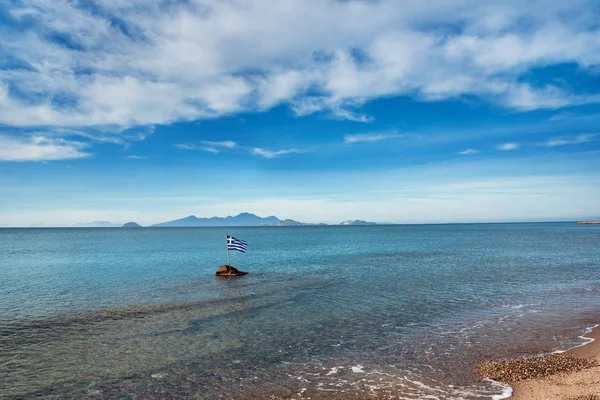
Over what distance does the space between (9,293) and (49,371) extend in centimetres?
2405

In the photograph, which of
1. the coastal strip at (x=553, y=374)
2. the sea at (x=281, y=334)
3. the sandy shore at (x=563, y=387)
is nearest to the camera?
the sandy shore at (x=563, y=387)

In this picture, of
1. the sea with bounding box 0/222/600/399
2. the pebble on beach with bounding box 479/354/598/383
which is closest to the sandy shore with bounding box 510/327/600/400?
the pebble on beach with bounding box 479/354/598/383

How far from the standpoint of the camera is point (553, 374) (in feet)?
45.8

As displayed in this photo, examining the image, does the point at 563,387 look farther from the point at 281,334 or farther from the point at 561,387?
the point at 281,334

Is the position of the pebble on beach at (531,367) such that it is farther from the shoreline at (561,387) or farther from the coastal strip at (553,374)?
the shoreline at (561,387)

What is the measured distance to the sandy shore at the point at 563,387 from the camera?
12008 millimetres

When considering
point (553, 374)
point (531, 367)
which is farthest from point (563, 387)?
point (531, 367)

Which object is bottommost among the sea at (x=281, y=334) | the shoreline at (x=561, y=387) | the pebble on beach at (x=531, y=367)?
the sea at (x=281, y=334)

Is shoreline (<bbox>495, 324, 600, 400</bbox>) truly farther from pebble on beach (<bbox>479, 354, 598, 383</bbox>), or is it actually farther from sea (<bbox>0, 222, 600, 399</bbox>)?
sea (<bbox>0, 222, 600, 399</bbox>)

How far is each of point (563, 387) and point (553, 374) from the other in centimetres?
137

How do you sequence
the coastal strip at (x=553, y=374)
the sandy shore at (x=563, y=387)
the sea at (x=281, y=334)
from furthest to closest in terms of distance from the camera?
the sea at (x=281, y=334), the coastal strip at (x=553, y=374), the sandy shore at (x=563, y=387)

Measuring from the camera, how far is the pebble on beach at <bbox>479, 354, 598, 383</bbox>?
13883 millimetres

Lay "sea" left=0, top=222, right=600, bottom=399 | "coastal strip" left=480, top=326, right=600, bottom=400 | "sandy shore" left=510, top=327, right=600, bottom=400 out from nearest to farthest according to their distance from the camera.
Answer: "sandy shore" left=510, top=327, right=600, bottom=400 → "coastal strip" left=480, top=326, right=600, bottom=400 → "sea" left=0, top=222, right=600, bottom=399

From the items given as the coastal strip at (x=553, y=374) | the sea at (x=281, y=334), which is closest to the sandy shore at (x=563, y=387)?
the coastal strip at (x=553, y=374)
